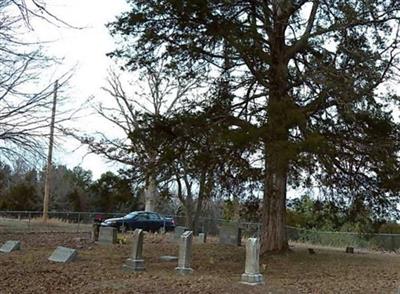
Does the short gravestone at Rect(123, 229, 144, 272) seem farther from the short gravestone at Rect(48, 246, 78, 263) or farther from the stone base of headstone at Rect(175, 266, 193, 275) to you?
the short gravestone at Rect(48, 246, 78, 263)

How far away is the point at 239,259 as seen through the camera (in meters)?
16.9

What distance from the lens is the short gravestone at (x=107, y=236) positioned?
69.9ft

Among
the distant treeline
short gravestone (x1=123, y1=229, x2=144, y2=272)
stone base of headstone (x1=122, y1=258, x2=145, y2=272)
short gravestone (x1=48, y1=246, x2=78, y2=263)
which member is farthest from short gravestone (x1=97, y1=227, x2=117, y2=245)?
the distant treeline

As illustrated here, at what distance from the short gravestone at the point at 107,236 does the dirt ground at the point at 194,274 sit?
261cm

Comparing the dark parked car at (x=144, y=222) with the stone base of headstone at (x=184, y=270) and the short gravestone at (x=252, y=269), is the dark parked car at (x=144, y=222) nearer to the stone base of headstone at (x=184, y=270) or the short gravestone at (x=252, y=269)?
the stone base of headstone at (x=184, y=270)

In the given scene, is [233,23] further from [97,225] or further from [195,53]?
[97,225]

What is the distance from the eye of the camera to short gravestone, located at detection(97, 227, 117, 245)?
21.3 meters

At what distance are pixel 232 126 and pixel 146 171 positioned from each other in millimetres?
2885

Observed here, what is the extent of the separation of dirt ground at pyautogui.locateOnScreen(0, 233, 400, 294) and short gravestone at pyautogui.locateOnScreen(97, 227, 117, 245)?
2610 mm

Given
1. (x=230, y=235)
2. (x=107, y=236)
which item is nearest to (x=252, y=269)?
(x=107, y=236)

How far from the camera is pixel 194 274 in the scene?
494 inches

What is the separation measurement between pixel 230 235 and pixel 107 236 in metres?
4.96

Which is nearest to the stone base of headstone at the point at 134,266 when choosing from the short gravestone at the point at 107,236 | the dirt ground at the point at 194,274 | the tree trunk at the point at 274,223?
the dirt ground at the point at 194,274

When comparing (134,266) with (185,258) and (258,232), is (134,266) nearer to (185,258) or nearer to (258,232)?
(185,258)
